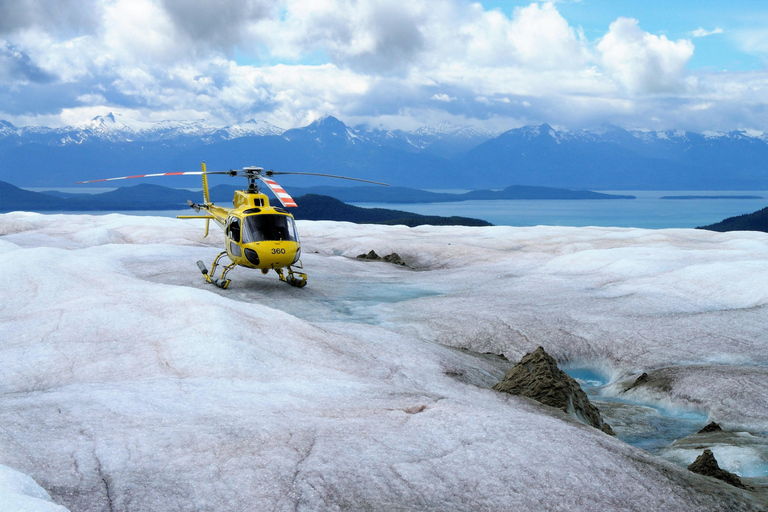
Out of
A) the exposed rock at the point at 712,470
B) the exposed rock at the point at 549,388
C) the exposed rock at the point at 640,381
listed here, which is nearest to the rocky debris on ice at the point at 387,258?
the exposed rock at the point at 640,381

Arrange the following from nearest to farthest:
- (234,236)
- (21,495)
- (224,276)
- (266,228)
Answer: (21,495)
(266,228)
(234,236)
(224,276)

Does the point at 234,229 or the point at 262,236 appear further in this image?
the point at 234,229

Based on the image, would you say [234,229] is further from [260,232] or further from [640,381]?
[640,381]

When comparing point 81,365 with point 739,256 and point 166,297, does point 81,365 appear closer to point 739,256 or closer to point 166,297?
point 166,297

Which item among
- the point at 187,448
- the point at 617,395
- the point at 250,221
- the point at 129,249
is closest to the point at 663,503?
the point at 187,448

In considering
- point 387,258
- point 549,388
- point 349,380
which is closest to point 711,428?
point 549,388

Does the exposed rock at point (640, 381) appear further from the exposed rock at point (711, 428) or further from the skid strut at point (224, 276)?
the skid strut at point (224, 276)

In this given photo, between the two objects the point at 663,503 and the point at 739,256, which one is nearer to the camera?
the point at 663,503
